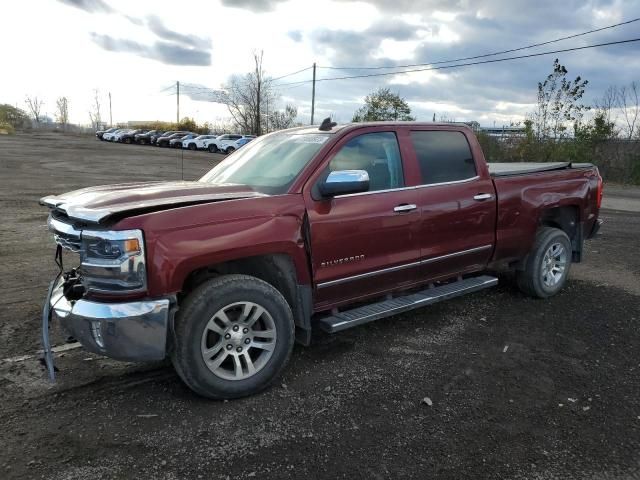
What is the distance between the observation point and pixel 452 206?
4.63m

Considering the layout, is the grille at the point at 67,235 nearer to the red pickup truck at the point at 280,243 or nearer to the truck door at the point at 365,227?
the red pickup truck at the point at 280,243

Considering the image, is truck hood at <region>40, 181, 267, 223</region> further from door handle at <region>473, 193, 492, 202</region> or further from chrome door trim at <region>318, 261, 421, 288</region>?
door handle at <region>473, 193, 492, 202</region>

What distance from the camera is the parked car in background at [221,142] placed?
148ft

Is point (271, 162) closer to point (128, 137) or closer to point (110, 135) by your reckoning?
point (128, 137)

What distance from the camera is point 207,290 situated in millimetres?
3266

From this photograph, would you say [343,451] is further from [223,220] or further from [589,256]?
[589,256]

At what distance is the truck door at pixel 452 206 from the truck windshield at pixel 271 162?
1027 mm

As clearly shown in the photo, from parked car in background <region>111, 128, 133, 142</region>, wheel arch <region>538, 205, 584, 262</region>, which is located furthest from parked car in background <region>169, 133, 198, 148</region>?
wheel arch <region>538, 205, 584, 262</region>

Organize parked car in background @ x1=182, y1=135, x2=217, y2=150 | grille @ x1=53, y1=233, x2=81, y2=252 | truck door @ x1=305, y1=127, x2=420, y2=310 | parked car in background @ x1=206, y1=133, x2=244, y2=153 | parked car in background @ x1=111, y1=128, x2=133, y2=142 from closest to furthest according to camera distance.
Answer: grille @ x1=53, y1=233, x2=81, y2=252 → truck door @ x1=305, y1=127, x2=420, y2=310 → parked car in background @ x1=206, y1=133, x2=244, y2=153 → parked car in background @ x1=182, y1=135, x2=217, y2=150 → parked car in background @ x1=111, y1=128, x2=133, y2=142

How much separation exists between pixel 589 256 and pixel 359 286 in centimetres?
548

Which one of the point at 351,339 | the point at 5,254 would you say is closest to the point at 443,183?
the point at 351,339

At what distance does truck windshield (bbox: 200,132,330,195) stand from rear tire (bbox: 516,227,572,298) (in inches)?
113

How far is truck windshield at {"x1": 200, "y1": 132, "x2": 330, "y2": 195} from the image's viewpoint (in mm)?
3949

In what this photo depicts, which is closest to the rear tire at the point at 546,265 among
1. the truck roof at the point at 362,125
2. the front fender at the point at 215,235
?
the truck roof at the point at 362,125
